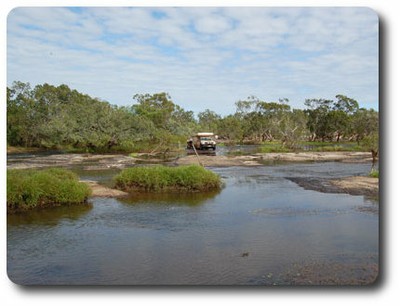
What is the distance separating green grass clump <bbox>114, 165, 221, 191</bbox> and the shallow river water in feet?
3.87

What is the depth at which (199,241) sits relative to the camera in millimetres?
9461

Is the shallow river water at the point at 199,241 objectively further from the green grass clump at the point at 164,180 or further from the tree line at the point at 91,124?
the tree line at the point at 91,124

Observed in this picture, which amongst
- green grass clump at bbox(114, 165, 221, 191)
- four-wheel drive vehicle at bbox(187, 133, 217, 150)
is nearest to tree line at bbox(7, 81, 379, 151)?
four-wheel drive vehicle at bbox(187, 133, 217, 150)

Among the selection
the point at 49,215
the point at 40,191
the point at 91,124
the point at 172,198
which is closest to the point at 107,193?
the point at 172,198

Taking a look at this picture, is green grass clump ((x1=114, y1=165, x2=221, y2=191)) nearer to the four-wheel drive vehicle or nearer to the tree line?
the tree line

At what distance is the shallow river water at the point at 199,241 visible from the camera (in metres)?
7.42

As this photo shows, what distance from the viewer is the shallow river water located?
742 centimetres

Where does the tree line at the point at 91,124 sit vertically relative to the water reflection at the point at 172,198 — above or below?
above

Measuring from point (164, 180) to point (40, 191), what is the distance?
5000mm

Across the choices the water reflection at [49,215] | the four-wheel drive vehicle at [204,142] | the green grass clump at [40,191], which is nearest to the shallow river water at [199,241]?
the water reflection at [49,215]

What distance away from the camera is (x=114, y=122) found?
3888 centimetres

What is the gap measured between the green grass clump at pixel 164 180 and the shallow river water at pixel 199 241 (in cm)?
118

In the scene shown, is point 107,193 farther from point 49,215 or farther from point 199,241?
point 199,241

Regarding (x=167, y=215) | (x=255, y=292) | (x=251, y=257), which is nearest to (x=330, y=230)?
(x=251, y=257)
